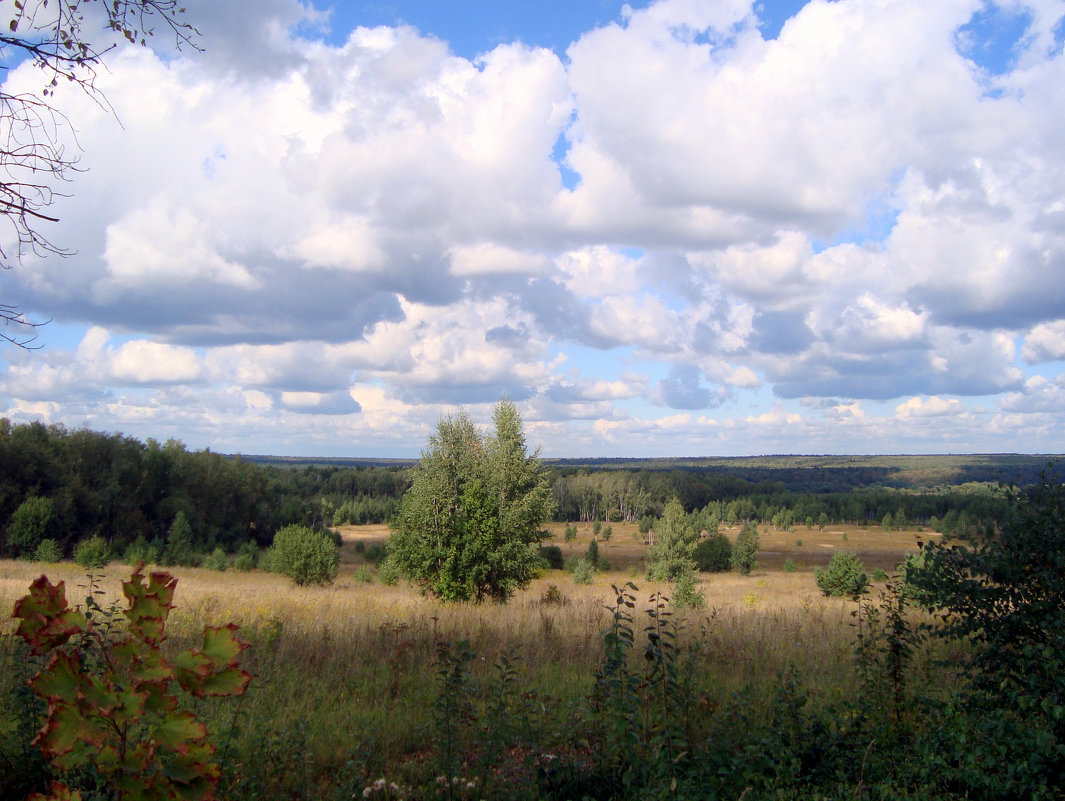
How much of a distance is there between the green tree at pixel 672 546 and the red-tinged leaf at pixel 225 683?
3770 cm

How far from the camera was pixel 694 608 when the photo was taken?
46.5 feet

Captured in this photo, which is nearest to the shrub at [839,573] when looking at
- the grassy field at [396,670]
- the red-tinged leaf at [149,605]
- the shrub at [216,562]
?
the grassy field at [396,670]

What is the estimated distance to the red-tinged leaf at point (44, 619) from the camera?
166 cm

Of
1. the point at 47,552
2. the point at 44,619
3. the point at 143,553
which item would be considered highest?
the point at 44,619

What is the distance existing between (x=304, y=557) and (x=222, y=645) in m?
29.7

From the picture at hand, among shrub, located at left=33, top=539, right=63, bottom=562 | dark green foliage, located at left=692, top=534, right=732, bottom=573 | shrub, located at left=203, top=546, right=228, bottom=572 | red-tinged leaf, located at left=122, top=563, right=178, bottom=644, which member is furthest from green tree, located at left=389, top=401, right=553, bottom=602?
dark green foliage, located at left=692, top=534, right=732, bottom=573

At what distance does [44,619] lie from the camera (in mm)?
1710

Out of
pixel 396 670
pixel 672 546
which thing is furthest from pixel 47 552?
pixel 396 670

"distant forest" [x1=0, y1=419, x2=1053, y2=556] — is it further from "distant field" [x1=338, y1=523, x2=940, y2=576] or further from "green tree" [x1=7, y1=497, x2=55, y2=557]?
"distant field" [x1=338, y1=523, x2=940, y2=576]

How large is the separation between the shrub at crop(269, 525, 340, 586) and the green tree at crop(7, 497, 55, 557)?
971 inches

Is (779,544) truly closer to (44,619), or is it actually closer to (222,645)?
(222,645)

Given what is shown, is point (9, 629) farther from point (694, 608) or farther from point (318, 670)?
point (694, 608)

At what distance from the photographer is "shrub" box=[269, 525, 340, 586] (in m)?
29.3

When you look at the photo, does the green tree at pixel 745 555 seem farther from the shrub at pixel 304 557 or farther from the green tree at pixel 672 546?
the shrub at pixel 304 557
